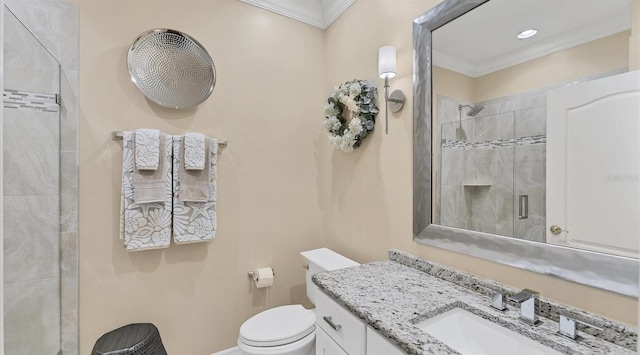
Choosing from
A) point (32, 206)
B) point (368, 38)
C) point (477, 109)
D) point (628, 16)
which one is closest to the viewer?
point (628, 16)

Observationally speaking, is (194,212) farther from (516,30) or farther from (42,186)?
(516,30)

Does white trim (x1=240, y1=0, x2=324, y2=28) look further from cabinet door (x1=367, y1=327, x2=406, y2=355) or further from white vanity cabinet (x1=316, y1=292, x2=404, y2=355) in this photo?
cabinet door (x1=367, y1=327, x2=406, y2=355)

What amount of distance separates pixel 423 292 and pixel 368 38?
1.50 metres

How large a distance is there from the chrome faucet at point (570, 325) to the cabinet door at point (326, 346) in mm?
689

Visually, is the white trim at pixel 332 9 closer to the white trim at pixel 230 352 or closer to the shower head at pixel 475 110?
the shower head at pixel 475 110

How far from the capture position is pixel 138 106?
1.60m

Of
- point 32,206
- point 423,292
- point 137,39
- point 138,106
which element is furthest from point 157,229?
point 423,292

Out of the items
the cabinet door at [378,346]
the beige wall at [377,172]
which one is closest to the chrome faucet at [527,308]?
the beige wall at [377,172]

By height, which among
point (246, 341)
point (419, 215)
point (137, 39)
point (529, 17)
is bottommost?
point (246, 341)

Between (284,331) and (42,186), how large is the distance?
1.43 metres

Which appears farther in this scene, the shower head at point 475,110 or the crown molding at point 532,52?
the shower head at point 475,110

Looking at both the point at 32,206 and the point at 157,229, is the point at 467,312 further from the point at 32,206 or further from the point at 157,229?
the point at 32,206

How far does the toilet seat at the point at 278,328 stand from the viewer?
1.40 m

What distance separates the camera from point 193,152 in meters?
1.61
